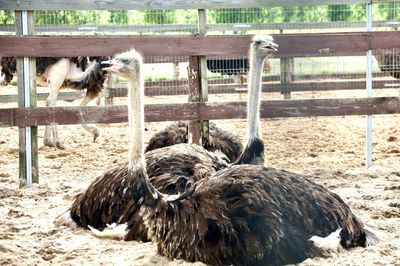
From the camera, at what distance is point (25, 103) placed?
21.8ft

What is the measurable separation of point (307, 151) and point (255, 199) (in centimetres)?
466

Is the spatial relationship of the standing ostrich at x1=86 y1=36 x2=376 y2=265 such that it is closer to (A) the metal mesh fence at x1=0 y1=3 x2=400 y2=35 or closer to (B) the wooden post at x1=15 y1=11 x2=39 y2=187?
(B) the wooden post at x1=15 y1=11 x2=39 y2=187

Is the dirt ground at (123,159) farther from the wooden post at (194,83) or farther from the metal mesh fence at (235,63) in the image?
the wooden post at (194,83)

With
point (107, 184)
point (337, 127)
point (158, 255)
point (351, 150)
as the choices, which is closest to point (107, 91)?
point (337, 127)

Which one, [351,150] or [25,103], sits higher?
[25,103]

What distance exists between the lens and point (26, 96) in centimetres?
666

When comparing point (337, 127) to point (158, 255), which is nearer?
point (158, 255)

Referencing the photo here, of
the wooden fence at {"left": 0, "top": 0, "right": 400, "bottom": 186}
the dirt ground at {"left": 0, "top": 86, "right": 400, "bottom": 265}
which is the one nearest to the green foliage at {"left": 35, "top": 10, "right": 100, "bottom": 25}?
the dirt ground at {"left": 0, "top": 86, "right": 400, "bottom": 265}

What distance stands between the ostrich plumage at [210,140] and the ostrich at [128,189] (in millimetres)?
1459

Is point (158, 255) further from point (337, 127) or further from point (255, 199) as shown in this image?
point (337, 127)

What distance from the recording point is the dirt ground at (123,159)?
13.8ft

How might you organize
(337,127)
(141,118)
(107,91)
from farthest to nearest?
1. (107,91)
2. (337,127)
3. (141,118)

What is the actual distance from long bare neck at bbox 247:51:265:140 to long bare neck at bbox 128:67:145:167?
1.03 meters

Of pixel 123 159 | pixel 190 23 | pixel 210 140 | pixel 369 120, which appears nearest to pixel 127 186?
pixel 210 140
